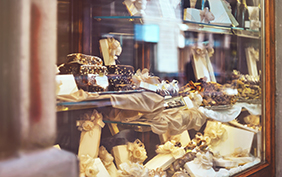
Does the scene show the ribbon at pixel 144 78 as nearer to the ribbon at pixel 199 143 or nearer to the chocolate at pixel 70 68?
the chocolate at pixel 70 68

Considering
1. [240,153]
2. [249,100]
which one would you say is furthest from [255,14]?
[240,153]

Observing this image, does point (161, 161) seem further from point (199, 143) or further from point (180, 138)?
point (199, 143)

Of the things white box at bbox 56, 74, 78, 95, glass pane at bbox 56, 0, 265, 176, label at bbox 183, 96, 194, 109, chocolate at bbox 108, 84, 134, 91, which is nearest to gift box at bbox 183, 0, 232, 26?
glass pane at bbox 56, 0, 265, 176

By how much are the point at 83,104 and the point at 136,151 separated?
1.30 ft

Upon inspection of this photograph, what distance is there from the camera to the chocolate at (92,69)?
41.9 inches

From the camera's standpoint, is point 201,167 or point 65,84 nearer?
point 65,84

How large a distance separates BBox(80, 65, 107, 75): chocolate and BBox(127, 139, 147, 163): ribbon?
40 centimetres

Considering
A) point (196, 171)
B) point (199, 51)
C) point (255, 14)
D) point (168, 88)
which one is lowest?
point (196, 171)

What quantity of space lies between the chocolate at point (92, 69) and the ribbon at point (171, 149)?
52 cm

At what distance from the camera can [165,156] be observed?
1342 millimetres

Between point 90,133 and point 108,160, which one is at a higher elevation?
point 90,133

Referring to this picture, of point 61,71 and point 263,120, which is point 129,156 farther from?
point 263,120

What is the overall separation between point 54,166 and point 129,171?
796mm

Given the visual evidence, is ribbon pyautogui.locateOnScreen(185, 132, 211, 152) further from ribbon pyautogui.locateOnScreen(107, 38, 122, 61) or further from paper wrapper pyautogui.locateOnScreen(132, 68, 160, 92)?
ribbon pyautogui.locateOnScreen(107, 38, 122, 61)
